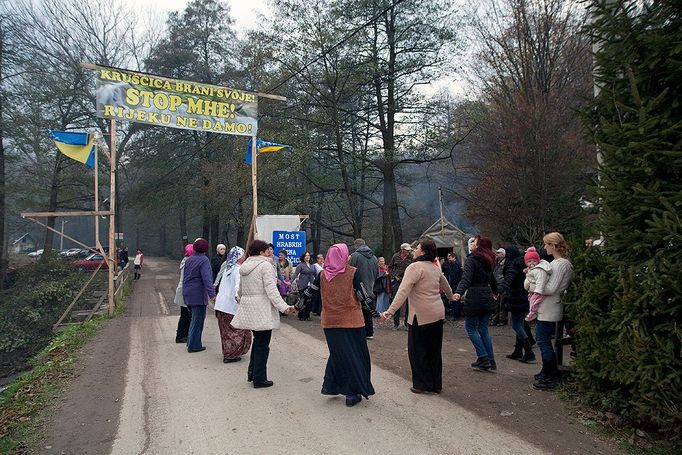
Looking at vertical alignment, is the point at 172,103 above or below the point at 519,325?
above

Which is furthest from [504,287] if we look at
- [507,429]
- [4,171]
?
[4,171]

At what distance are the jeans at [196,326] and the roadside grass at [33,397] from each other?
178 centimetres

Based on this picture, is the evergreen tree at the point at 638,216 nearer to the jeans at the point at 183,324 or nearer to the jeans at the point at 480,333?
the jeans at the point at 480,333

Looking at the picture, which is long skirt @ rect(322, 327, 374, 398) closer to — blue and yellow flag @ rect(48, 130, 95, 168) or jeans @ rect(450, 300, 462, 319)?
jeans @ rect(450, 300, 462, 319)

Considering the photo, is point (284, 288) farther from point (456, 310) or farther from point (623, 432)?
point (623, 432)

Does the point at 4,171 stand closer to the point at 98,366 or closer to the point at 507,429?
the point at 98,366

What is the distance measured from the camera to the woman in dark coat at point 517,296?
7.34 meters

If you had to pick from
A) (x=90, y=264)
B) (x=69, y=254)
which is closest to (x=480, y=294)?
(x=90, y=264)

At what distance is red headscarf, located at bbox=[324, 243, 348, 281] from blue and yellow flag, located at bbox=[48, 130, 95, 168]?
10.9 metres

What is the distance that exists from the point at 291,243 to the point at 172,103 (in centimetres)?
576

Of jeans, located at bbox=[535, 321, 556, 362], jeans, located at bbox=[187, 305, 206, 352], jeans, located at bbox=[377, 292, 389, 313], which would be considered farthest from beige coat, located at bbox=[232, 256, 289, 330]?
jeans, located at bbox=[377, 292, 389, 313]

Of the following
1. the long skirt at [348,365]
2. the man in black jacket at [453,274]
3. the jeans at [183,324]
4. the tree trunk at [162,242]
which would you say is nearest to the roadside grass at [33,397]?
the jeans at [183,324]

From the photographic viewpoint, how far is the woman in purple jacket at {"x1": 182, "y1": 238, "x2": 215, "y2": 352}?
786 cm

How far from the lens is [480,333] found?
6.71m
